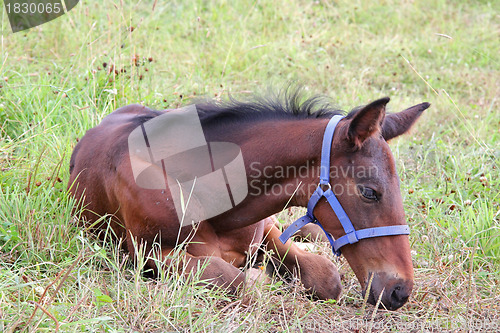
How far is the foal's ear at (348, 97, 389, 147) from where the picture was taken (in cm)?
280

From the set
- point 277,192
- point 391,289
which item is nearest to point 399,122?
point 277,192

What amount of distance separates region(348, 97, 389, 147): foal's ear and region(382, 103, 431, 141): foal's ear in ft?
0.87

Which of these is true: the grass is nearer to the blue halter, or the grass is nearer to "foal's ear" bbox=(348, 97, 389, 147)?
the blue halter

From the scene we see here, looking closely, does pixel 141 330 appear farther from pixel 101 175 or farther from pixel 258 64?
pixel 258 64

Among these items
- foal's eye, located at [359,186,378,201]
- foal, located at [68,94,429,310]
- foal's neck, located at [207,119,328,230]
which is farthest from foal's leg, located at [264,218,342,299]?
foal's eye, located at [359,186,378,201]

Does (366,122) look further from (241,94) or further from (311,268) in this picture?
(241,94)

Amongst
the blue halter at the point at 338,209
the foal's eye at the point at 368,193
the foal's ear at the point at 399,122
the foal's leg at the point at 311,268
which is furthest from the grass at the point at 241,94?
the foal's ear at the point at 399,122

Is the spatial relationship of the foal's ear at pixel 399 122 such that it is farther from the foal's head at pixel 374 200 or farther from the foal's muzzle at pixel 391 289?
the foal's muzzle at pixel 391 289

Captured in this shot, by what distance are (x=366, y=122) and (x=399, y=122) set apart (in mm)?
461

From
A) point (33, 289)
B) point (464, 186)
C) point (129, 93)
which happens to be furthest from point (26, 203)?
point (464, 186)

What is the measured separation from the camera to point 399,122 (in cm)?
325

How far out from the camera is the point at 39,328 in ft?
8.52

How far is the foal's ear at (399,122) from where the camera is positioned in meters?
3.22

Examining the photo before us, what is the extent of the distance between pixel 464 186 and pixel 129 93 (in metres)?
3.10
